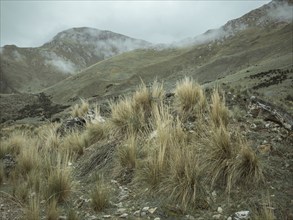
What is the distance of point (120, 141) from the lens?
6.82m

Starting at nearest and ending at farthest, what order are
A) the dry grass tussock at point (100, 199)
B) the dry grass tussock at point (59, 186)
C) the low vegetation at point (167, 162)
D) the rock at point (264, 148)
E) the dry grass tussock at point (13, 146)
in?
the low vegetation at point (167, 162), the dry grass tussock at point (100, 199), the dry grass tussock at point (59, 186), the rock at point (264, 148), the dry grass tussock at point (13, 146)

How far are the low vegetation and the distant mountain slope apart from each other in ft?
165

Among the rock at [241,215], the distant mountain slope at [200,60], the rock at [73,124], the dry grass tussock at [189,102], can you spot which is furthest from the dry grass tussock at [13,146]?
the distant mountain slope at [200,60]

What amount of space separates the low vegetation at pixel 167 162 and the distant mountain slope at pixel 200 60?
1981 inches

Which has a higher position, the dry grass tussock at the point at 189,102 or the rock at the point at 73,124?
the dry grass tussock at the point at 189,102

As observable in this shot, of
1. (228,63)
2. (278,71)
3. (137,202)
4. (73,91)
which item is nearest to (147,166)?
(137,202)

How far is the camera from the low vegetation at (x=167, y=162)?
15.0ft

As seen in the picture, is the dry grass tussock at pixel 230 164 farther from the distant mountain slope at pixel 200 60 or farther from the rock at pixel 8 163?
the distant mountain slope at pixel 200 60

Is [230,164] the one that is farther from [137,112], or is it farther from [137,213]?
[137,112]

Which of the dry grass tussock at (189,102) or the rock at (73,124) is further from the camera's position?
the rock at (73,124)

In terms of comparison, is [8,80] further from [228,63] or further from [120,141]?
[120,141]

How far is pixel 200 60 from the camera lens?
297 feet

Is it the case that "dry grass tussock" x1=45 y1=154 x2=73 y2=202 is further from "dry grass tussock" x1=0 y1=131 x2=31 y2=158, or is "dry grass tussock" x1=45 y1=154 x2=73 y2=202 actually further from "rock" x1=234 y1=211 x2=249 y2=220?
"dry grass tussock" x1=0 y1=131 x2=31 y2=158

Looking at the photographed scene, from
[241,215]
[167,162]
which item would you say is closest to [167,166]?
[167,162]
